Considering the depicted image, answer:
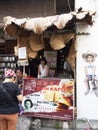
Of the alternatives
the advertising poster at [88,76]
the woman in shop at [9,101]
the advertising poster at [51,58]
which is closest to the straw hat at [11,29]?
the advertising poster at [88,76]

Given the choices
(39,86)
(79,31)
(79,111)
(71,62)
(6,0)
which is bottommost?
(79,111)

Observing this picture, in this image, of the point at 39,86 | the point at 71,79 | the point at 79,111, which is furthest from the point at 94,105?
the point at 39,86

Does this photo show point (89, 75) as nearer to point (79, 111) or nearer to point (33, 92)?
point (79, 111)

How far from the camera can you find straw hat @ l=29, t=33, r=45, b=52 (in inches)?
386

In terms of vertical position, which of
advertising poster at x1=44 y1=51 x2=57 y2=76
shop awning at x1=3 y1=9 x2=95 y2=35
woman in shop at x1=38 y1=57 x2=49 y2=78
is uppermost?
shop awning at x1=3 y1=9 x2=95 y2=35

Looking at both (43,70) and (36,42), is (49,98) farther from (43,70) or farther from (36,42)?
(36,42)

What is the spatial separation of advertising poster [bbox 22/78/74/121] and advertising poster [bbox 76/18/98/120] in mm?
418

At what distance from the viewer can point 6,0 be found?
11.7 m

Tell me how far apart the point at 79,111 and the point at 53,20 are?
2.81 meters

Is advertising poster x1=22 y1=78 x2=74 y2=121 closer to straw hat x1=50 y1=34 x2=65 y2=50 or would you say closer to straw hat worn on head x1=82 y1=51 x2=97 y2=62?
straw hat worn on head x1=82 y1=51 x2=97 y2=62

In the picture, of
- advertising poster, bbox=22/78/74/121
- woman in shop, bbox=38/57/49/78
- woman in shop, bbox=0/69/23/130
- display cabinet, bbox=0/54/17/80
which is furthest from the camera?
display cabinet, bbox=0/54/17/80

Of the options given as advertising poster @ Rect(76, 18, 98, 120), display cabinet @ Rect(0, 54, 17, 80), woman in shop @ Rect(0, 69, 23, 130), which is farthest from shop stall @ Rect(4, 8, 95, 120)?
woman in shop @ Rect(0, 69, 23, 130)

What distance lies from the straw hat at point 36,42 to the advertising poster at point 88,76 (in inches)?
45.1

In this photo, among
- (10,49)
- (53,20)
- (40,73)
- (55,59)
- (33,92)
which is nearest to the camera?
(53,20)
